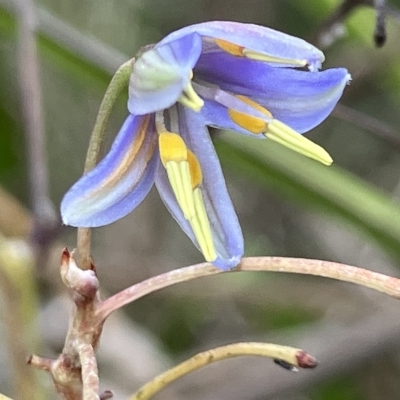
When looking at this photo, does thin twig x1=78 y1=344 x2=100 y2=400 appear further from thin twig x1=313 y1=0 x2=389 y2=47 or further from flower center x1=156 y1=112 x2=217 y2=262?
thin twig x1=313 y1=0 x2=389 y2=47

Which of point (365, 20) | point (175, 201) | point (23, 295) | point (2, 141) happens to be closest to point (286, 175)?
point (365, 20)

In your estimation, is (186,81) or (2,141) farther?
(2,141)

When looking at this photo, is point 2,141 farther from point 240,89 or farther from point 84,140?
point 240,89

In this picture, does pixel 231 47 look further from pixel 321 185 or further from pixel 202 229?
pixel 321 185

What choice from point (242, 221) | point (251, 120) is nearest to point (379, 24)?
point (251, 120)

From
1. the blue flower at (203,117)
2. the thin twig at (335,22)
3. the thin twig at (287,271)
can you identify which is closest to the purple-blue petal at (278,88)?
the blue flower at (203,117)

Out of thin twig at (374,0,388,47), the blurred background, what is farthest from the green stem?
the blurred background
